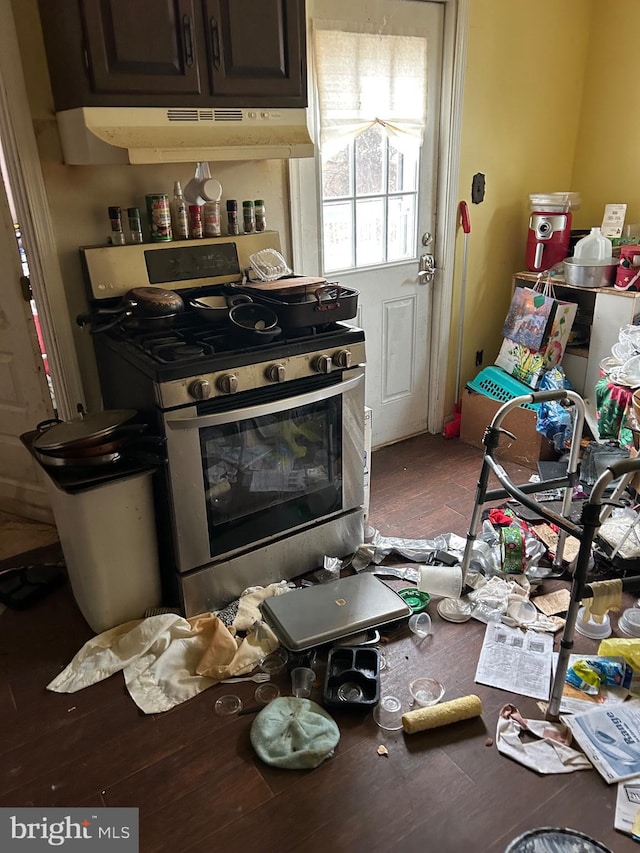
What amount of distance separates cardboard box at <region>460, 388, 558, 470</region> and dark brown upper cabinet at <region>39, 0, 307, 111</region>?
5.94ft

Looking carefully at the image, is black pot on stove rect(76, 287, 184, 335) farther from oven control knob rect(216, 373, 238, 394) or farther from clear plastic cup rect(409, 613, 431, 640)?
clear plastic cup rect(409, 613, 431, 640)

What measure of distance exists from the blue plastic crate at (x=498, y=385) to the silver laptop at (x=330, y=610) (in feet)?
4.94

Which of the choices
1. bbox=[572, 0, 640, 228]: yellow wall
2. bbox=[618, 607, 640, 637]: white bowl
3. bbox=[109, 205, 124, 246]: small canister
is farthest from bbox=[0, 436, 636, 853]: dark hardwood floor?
bbox=[572, 0, 640, 228]: yellow wall

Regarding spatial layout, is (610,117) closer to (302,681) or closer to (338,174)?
(338,174)

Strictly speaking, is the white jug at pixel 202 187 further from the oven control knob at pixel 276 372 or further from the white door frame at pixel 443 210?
the oven control knob at pixel 276 372

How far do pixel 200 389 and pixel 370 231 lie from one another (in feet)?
4.99

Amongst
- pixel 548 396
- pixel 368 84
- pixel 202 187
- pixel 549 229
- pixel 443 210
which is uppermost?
pixel 368 84

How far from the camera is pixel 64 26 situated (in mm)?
1966

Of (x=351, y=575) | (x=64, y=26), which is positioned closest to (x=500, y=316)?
(x=351, y=575)

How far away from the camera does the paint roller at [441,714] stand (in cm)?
176

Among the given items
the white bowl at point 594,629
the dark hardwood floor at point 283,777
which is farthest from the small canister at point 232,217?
the white bowl at point 594,629

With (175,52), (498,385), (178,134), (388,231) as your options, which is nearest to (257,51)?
(175,52)

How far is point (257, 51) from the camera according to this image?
2197mm

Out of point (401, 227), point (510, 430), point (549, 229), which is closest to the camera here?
point (401, 227)
